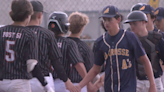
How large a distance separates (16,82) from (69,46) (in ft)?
3.83

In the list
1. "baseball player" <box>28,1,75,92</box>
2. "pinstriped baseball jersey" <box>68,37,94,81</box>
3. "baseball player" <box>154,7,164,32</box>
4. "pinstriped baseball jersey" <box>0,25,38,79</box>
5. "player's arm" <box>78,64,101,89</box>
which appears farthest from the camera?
"baseball player" <box>154,7,164,32</box>

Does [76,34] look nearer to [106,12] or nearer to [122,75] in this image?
[106,12]

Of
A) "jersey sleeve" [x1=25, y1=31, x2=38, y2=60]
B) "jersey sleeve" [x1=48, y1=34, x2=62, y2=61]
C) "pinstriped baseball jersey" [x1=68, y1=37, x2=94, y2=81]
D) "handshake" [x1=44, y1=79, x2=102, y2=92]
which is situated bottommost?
"handshake" [x1=44, y1=79, x2=102, y2=92]

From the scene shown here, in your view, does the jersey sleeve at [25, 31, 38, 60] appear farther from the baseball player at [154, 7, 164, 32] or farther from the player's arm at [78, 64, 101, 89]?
the baseball player at [154, 7, 164, 32]

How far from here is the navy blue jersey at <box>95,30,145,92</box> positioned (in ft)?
11.2

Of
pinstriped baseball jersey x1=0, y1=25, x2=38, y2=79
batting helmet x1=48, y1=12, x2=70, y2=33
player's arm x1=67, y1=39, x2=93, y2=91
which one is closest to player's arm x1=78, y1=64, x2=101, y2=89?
player's arm x1=67, y1=39, x2=93, y2=91

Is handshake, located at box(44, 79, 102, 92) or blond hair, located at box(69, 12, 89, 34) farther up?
blond hair, located at box(69, 12, 89, 34)

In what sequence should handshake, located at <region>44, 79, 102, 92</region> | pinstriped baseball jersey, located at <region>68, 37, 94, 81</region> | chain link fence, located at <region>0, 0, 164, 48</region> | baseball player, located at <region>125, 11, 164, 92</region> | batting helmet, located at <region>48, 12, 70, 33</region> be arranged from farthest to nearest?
1. chain link fence, located at <region>0, 0, 164, 48</region>
2. pinstriped baseball jersey, located at <region>68, 37, 94, 81</region>
3. batting helmet, located at <region>48, 12, 70, 33</region>
4. baseball player, located at <region>125, 11, 164, 92</region>
5. handshake, located at <region>44, 79, 102, 92</region>

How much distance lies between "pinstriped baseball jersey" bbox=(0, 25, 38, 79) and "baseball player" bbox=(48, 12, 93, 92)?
943 millimetres

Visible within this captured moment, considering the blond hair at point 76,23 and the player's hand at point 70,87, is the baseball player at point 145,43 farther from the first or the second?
the player's hand at point 70,87

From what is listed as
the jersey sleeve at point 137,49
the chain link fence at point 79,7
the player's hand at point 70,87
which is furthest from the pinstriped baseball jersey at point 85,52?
the chain link fence at point 79,7

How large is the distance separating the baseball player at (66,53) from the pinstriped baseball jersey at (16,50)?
943mm

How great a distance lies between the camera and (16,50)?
9.98 ft

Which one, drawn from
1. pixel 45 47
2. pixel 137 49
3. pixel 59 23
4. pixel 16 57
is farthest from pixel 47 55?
pixel 137 49
